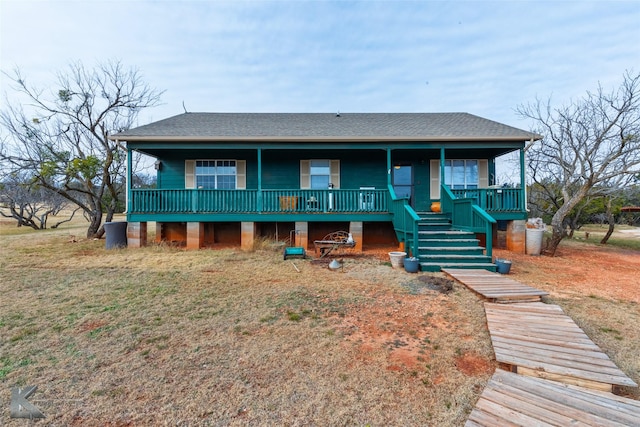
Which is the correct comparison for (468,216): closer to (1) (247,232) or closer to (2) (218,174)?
(1) (247,232)

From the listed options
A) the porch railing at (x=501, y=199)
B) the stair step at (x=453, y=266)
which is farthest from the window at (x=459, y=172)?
the stair step at (x=453, y=266)

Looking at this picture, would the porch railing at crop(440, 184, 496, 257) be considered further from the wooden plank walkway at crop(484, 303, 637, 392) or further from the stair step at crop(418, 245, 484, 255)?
the wooden plank walkway at crop(484, 303, 637, 392)

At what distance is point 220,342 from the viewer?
10.4 feet

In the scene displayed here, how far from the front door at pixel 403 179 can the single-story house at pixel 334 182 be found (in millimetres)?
39

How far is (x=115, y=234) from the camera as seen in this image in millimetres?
9250

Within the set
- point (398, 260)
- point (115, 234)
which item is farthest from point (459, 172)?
point (115, 234)

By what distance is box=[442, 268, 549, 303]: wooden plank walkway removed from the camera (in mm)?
4445

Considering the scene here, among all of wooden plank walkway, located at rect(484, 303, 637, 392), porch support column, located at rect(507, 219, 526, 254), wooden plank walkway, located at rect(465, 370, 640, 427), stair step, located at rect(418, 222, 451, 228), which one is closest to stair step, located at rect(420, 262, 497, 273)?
stair step, located at rect(418, 222, 451, 228)

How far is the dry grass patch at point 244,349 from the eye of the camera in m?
2.14

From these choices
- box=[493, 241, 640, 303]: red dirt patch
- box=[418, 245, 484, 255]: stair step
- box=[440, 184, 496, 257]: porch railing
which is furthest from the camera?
box=[418, 245, 484, 255]: stair step

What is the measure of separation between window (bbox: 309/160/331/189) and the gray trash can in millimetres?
6785

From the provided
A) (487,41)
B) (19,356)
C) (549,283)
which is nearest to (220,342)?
(19,356)

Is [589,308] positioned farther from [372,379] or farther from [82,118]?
[82,118]

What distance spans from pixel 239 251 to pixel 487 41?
1568 cm
